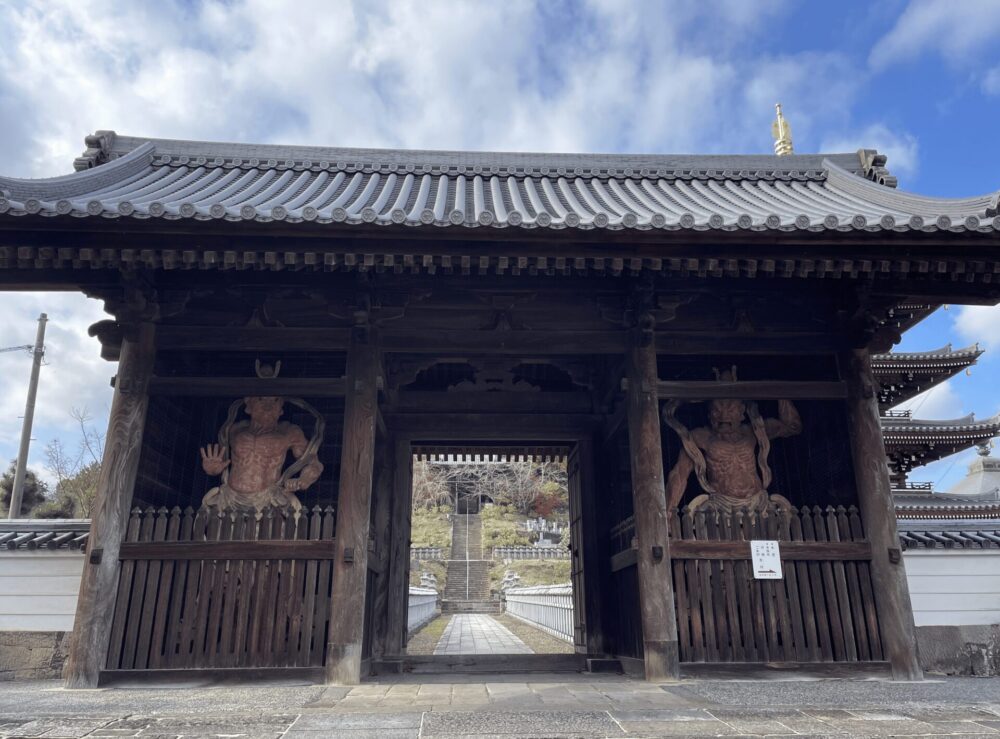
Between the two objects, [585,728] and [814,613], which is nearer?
[585,728]

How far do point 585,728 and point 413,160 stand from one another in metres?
8.21

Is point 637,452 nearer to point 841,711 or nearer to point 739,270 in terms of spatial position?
point 739,270

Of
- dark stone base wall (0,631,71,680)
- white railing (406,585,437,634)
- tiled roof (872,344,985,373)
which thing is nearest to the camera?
dark stone base wall (0,631,71,680)

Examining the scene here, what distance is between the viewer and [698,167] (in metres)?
9.91

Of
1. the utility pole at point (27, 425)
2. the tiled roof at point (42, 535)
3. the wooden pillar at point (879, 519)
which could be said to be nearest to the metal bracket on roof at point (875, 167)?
the wooden pillar at point (879, 519)

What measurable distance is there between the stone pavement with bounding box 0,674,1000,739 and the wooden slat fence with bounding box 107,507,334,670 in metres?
0.33

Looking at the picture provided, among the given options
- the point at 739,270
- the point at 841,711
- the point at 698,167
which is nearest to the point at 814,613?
the point at 841,711

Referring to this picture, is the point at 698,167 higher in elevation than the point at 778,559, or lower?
higher

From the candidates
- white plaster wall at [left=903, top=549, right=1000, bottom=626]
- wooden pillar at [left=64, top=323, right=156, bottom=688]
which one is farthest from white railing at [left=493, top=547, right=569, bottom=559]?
wooden pillar at [left=64, top=323, right=156, bottom=688]

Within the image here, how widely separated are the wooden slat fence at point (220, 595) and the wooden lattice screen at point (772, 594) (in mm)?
3346

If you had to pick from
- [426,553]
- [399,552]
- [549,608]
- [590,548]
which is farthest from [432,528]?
[590,548]

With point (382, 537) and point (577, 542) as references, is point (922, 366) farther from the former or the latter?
point (382, 537)

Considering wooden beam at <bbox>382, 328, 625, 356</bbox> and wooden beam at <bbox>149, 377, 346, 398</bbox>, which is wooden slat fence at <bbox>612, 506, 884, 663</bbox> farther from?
wooden beam at <bbox>149, 377, 346, 398</bbox>

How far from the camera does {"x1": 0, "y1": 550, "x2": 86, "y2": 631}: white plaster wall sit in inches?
262
